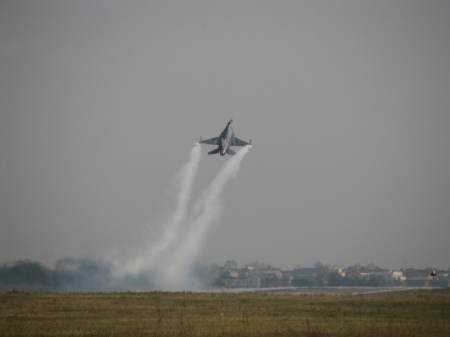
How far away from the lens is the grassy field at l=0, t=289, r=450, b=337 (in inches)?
1384

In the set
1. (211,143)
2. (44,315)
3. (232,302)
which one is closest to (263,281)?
(211,143)

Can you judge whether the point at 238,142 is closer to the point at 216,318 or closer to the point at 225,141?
the point at 225,141

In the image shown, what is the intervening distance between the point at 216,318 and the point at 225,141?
4395 centimetres

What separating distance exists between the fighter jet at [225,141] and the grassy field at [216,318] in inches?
1117

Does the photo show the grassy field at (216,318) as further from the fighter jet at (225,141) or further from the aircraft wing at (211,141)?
the aircraft wing at (211,141)

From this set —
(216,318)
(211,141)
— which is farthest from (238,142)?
(216,318)

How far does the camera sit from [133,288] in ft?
273

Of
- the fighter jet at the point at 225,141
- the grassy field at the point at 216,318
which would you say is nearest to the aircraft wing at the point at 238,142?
the fighter jet at the point at 225,141

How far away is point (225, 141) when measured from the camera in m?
84.8

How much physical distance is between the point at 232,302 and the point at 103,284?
92.4ft

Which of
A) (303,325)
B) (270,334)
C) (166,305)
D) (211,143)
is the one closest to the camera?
(270,334)

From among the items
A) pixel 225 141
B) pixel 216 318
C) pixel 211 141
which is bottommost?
pixel 216 318

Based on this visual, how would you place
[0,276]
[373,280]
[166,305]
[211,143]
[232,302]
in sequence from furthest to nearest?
[373,280] → [211,143] → [0,276] → [232,302] → [166,305]

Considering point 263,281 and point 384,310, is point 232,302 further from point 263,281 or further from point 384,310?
point 263,281
